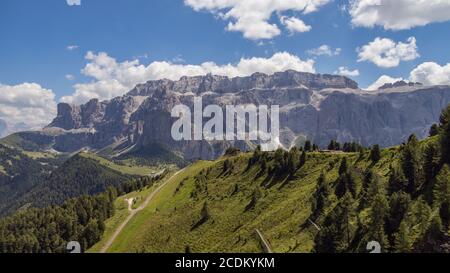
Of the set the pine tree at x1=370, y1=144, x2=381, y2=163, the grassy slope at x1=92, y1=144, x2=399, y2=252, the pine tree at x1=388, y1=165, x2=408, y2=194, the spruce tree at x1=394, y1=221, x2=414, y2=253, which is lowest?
the grassy slope at x1=92, y1=144, x2=399, y2=252

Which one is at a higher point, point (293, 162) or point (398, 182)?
point (398, 182)

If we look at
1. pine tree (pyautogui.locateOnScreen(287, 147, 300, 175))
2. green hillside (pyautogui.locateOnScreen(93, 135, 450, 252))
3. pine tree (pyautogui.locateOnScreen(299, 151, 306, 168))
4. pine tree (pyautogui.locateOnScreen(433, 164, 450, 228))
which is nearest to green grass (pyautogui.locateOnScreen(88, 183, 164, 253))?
green hillside (pyautogui.locateOnScreen(93, 135, 450, 252))

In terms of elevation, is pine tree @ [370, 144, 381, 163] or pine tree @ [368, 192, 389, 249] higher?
pine tree @ [370, 144, 381, 163]

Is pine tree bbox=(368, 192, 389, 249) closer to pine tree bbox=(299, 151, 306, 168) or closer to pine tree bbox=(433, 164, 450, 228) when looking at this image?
pine tree bbox=(433, 164, 450, 228)

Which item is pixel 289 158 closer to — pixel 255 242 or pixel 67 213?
pixel 255 242

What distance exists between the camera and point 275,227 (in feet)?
303

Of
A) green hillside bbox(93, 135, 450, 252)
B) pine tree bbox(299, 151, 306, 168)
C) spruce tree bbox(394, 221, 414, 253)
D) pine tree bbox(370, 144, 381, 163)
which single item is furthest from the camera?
pine tree bbox(299, 151, 306, 168)

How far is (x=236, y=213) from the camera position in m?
118

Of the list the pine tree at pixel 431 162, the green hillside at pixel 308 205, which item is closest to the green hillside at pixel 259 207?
the green hillside at pixel 308 205

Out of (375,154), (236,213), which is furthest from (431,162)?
(236,213)

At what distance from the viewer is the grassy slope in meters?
89.9

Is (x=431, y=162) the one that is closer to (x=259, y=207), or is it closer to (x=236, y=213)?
(x=259, y=207)

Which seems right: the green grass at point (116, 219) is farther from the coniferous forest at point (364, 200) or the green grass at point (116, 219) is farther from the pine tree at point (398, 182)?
the pine tree at point (398, 182)
